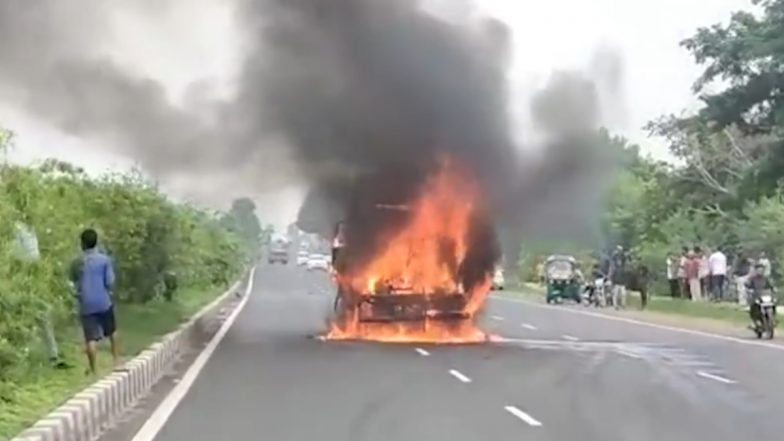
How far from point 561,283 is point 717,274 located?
11182 millimetres

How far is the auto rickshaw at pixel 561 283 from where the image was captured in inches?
2015

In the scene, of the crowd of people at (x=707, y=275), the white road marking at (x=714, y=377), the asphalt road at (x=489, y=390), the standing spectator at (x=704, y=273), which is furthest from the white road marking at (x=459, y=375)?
the standing spectator at (x=704, y=273)

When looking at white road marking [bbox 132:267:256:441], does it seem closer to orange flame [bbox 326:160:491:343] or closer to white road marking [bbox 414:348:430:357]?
orange flame [bbox 326:160:491:343]

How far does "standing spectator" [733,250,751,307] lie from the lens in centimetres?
3761

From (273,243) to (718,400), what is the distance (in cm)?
11578

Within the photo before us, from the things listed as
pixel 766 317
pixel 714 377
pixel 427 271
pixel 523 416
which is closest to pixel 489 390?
Answer: pixel 523 416

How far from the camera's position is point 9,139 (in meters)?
15.8

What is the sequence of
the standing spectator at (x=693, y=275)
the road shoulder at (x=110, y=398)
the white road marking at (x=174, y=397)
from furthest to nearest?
1. the standing spectator at (x=693, y=275)
2. the white road marking at (x=174, y=397)
3. the road shoulder at (x=110, y=398)

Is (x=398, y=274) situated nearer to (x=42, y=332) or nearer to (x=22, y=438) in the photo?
(x=42, y=332)

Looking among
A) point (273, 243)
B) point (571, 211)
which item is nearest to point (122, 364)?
point (571, 211)

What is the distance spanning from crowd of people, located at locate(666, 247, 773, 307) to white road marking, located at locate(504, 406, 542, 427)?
23900 millimetres

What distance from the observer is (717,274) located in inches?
1592

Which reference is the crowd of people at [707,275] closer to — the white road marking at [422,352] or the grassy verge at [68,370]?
the grassy verge at [68,370]

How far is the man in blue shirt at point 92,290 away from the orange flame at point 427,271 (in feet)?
33.9
